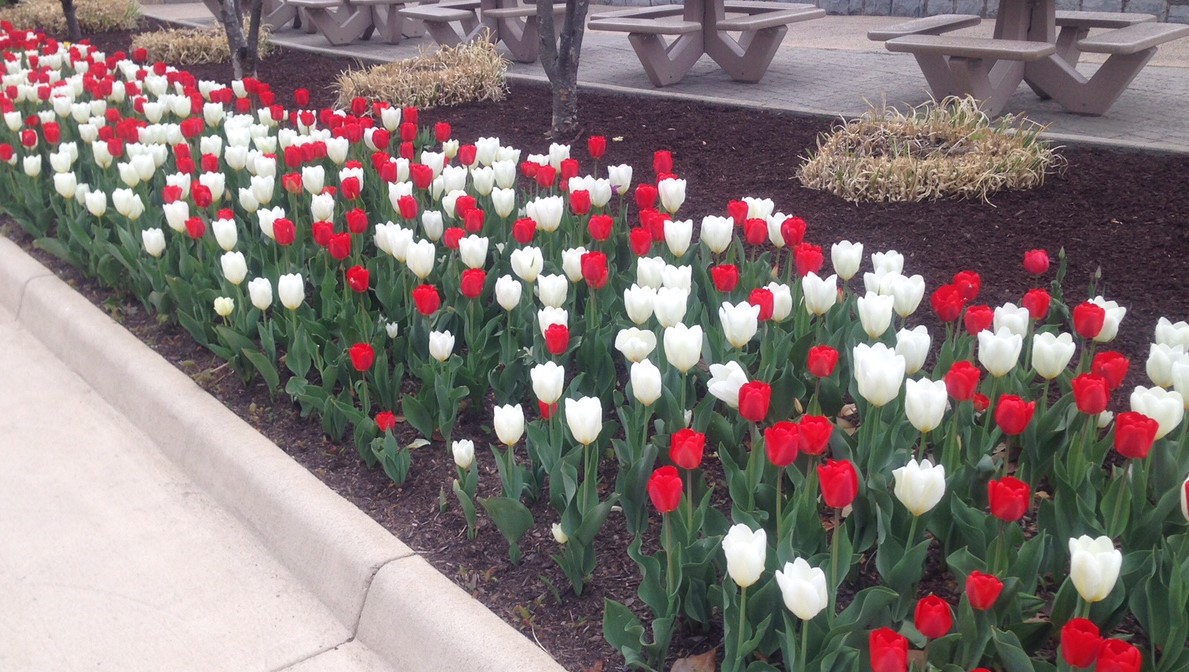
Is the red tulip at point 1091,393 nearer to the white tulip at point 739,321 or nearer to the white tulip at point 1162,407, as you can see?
the white tulip at point 1162,407

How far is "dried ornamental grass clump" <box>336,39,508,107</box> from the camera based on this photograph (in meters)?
8.07

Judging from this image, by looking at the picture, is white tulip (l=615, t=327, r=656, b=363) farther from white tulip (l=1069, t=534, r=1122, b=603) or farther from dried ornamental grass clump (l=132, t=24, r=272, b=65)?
dried ornamental grass clump (l=132, t=24, r=272, b=65)

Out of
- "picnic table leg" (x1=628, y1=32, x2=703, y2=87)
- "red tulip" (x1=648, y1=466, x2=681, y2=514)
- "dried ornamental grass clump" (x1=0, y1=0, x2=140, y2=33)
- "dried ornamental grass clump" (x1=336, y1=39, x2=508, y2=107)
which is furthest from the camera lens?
"dried ornamental grass clump" (x1=0, y1=0, x2=140, y2=33)

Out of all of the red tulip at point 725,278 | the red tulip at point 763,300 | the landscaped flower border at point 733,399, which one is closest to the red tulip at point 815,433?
the landscaped flower border at point 733,399

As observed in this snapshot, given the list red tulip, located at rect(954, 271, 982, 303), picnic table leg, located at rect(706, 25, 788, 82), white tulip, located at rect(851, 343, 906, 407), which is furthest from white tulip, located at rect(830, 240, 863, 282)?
picnic table leg, located at rect(706, 25, 788, 82)

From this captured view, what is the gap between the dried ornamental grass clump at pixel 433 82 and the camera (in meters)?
8.07

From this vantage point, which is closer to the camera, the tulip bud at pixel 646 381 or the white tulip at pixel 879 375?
the white tulip at pixel 879 375

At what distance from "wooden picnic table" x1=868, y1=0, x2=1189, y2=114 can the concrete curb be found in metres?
4.67

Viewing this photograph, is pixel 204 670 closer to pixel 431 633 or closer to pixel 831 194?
pixel 431 633

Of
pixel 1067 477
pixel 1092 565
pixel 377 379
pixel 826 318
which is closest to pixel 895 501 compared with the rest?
pixel 1067 477

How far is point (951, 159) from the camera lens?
5.28 meters

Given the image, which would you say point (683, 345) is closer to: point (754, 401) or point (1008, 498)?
point (754, 401)

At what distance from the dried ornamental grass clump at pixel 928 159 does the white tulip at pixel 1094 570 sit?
11.4ft

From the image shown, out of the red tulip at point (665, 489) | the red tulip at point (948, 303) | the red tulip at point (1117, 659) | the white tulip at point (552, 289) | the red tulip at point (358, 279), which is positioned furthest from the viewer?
the red tulip at point (358, 279)
